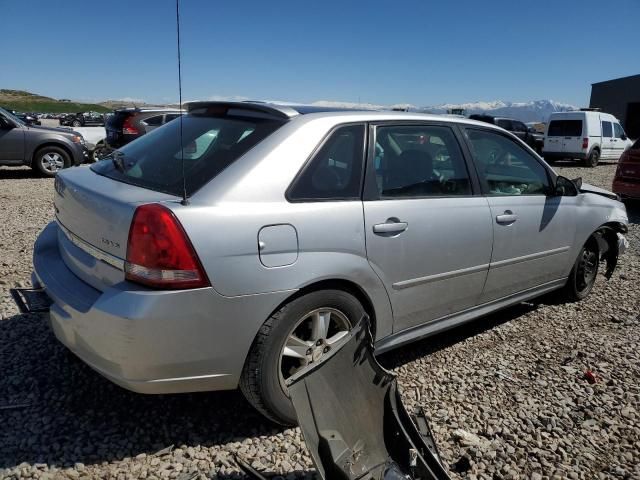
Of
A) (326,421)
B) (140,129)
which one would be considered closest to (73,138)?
(140,129)

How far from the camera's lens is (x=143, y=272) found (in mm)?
2174

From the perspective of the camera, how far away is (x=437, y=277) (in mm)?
3105

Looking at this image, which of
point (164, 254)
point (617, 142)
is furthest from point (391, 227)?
point (617, 142)

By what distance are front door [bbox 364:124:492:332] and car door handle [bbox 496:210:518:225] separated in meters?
Result: 0.14

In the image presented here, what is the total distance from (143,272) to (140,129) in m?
12.1

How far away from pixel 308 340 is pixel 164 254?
0.89 m

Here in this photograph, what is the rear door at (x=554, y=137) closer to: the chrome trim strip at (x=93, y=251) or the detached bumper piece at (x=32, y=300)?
the chrome trim strip at (x=93, y=251)

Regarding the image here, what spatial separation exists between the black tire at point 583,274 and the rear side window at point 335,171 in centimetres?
264

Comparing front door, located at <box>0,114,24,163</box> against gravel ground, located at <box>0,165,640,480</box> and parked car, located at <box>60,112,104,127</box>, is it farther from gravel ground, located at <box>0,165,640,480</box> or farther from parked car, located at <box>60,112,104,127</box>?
parked car, located at <box>60,112,104,127</box>

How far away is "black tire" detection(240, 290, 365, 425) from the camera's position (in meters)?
2.37

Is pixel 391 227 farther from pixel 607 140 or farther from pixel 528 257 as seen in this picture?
pixel 607 140

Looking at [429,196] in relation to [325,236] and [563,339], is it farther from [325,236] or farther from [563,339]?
[563,339]

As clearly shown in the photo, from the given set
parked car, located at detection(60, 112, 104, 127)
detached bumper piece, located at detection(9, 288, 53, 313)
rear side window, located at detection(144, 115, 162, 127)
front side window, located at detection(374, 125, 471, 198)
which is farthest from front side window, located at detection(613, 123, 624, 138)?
parked car, located at detection(60, 112, 104, 127)

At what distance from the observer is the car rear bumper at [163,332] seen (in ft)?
7.02
